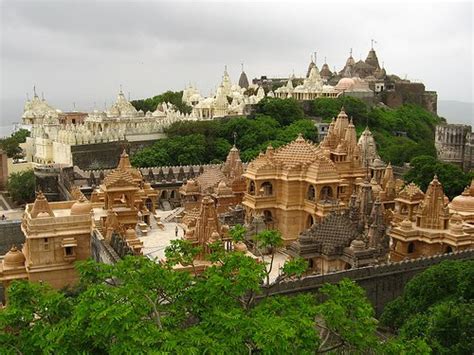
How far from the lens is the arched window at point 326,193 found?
1172 inches

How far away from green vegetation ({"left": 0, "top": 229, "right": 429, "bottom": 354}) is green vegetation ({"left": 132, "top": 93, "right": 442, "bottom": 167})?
4134 centimetres

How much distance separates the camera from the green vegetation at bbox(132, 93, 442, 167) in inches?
2137

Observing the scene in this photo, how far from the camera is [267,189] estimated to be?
3091 centimetres

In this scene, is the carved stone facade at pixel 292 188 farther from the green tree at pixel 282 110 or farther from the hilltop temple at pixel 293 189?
the green tree at pixel 282 110

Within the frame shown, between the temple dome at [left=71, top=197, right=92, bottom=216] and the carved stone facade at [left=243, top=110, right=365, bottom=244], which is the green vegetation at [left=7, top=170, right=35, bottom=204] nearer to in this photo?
the temple dome at [left=71, top=197, right=92, bottom=216]

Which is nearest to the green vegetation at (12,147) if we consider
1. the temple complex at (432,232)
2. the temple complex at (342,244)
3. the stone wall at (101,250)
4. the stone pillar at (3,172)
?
the stone pillar at (3,172)

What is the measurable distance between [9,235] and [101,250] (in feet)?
47.9

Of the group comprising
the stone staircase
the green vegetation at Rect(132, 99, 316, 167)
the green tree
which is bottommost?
the stone staircase

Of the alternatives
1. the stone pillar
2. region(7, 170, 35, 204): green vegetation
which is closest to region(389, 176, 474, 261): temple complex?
region(7, 170, 35, 204): green vegetation

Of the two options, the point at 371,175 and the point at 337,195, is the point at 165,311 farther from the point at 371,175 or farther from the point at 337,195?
the point at 371,175

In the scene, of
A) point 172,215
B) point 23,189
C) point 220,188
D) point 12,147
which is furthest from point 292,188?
point 12,147

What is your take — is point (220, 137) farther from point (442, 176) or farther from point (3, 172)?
point (442, 176)

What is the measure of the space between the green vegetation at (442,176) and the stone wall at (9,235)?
27.4 m

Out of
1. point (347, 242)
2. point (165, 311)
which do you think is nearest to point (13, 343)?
point (165, 311)
